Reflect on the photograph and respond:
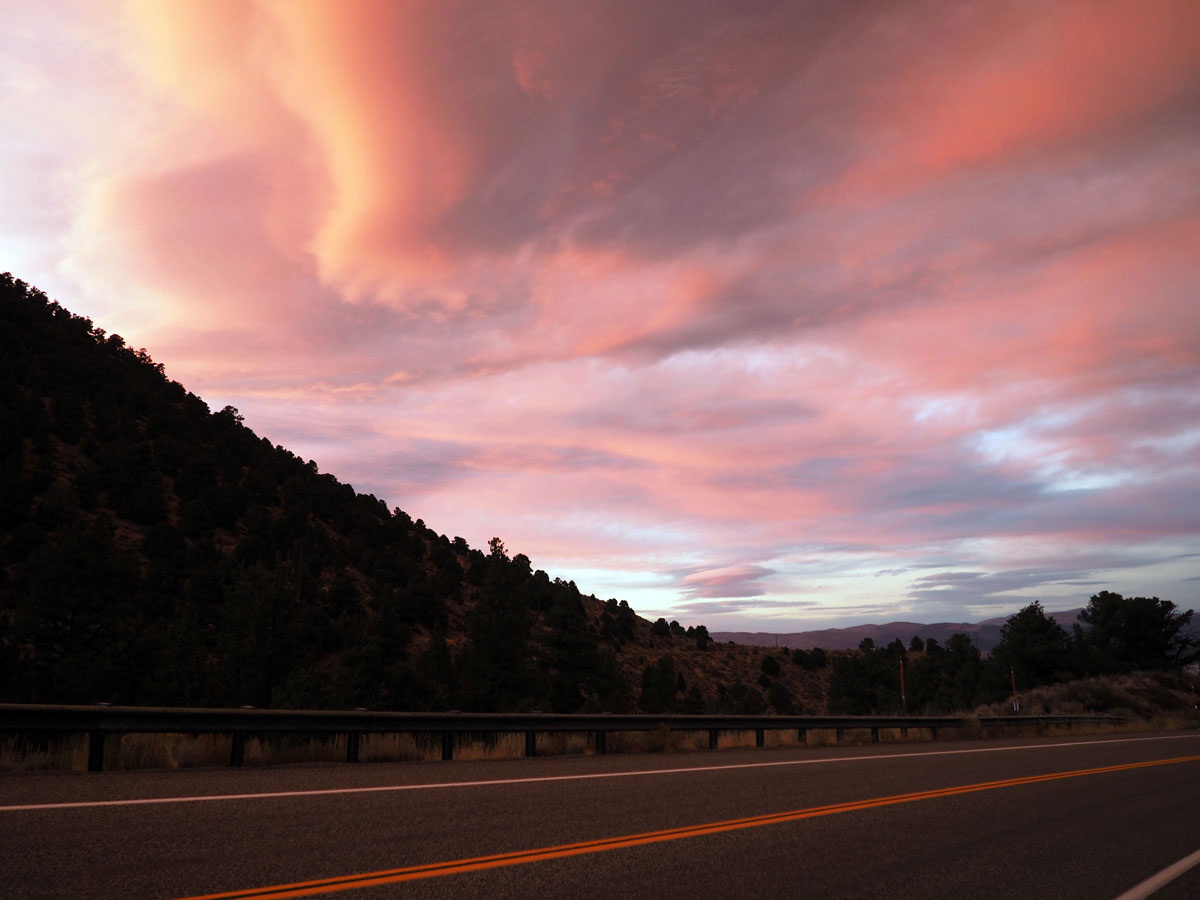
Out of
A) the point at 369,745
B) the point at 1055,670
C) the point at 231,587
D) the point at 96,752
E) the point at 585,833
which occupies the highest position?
the point at 231,587

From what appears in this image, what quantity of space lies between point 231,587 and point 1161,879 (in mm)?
48456

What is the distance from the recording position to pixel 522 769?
1193 centimetres

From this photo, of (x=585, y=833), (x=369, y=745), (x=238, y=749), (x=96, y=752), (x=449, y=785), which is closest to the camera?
(x=585, y=833)

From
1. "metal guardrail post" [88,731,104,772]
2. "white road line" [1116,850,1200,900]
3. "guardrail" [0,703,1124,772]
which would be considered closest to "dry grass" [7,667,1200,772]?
"metal guardrail post" [88,731,104,772]

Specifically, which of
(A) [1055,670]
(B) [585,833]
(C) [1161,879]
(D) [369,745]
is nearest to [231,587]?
(D) [369,745]

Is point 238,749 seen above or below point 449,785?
above

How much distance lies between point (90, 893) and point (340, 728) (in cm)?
845

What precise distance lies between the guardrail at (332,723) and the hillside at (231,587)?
21870 mm

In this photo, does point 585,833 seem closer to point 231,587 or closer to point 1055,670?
A: point 231,587

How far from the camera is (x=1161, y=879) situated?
20.0 ft

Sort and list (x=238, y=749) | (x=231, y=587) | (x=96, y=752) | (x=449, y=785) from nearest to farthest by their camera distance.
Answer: (x=449, y=785) < (x=96, y=752) < (x=238, y=749) < (x=231, y=587)

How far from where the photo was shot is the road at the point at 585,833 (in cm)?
516

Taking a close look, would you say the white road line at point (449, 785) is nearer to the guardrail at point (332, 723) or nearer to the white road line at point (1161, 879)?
the guardrail at point (332, 723)

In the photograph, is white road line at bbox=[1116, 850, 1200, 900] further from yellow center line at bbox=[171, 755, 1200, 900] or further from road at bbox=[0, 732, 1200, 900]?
yellow center line at bbox=[171, 755, 1200, 900]
